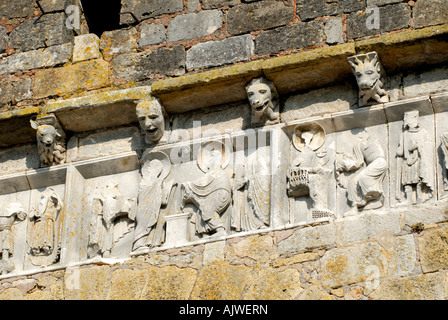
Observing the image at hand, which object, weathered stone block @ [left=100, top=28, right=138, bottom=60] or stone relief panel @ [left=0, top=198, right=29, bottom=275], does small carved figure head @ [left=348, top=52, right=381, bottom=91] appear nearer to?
weathered stone block @ [left=100, top=28, right=138, bottom=60]

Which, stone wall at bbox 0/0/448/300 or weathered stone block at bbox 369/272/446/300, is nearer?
weathered stone block at bbox 369/272/446/300

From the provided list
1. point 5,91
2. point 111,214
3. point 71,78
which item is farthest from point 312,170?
point 5,91

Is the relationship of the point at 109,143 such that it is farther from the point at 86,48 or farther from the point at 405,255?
the point at 405,255

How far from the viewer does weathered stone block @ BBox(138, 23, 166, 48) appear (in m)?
10.6

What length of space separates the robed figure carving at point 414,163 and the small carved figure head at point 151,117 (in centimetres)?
188

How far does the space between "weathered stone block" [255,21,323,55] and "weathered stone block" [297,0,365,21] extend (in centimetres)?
9

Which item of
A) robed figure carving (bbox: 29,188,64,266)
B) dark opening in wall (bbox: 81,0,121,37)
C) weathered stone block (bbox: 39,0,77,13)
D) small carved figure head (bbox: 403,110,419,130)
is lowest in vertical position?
robed figure carving (bbox: 29,188,64,266)

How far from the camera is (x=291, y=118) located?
392 inches

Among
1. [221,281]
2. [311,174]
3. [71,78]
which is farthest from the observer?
[71,78]

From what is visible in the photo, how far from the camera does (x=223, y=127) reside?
399 inches

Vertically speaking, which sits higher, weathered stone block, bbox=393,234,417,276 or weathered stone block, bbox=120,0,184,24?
weathered stone block, bbox=120,0,184,24

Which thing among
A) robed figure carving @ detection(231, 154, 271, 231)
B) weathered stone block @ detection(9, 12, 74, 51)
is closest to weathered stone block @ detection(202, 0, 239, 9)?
weathered stone block @ detection(9, 12, 74, 51)

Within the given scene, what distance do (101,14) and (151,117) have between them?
8.36 feet

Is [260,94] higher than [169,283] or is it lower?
higher
